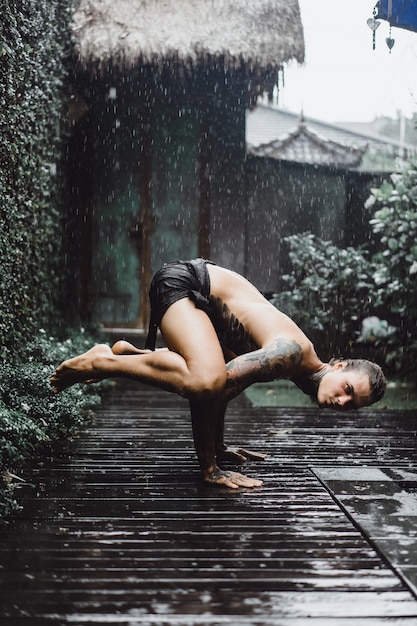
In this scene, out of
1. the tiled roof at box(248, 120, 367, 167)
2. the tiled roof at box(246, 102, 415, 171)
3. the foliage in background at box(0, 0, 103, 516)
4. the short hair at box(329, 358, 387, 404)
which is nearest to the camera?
the short hair at box(329, 358, 387, 404)

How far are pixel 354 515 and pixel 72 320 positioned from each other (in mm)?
5600

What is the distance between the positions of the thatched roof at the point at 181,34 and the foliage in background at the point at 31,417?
12.2 feet

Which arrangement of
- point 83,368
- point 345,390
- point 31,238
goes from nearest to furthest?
1. point 345,390
2. point 83,368
3. point 31,238

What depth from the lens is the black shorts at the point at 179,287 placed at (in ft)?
9.80

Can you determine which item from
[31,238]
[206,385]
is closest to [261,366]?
[206,385]

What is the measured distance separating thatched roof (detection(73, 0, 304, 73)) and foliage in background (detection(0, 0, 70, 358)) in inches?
20.6

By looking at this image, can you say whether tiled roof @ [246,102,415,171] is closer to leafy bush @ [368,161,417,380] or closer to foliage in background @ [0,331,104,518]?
leafy bush @ [368,161,417,380]

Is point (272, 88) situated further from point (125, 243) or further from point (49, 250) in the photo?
point (49, 250)

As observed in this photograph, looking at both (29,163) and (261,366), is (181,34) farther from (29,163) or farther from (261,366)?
(261,366)

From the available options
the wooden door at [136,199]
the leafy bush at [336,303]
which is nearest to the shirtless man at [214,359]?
the leafy bush at [336,303]

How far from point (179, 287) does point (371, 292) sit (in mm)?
4191

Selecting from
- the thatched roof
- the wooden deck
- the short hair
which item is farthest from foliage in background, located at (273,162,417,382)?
the short hair

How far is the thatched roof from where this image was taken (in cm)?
721

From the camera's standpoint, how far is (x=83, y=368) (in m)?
2.94
